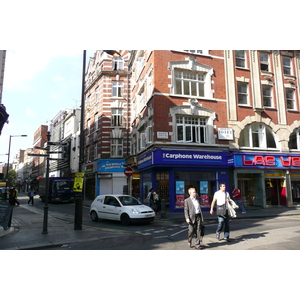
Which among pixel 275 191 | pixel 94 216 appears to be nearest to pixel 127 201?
pixel 94 216

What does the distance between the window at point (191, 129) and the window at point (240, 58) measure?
599 cm

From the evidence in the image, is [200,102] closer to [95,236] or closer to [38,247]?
[95,236]

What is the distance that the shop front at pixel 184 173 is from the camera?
58.3 feet

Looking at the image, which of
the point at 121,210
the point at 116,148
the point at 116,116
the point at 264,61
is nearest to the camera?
the point at 121,210

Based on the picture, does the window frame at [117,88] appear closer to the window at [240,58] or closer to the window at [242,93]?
the window at [240,58]

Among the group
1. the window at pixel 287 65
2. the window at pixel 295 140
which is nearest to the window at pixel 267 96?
the window at pixel 287 65

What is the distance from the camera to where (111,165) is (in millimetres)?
29203

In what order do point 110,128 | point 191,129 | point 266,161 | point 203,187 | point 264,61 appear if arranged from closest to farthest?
point 203,187 < point 191,129 < point 266,161 < point 264,61 < point 110,128

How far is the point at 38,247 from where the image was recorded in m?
8.10

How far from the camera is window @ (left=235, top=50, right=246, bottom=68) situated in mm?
21609

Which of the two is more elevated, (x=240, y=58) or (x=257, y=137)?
(x=240, y=58)

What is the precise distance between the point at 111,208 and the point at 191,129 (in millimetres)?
9099

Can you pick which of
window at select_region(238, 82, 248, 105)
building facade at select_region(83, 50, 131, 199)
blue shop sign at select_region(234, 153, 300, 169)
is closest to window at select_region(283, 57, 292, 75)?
window at select_region(238, 82, 248, 105)

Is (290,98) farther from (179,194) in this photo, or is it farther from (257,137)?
(179,194)
